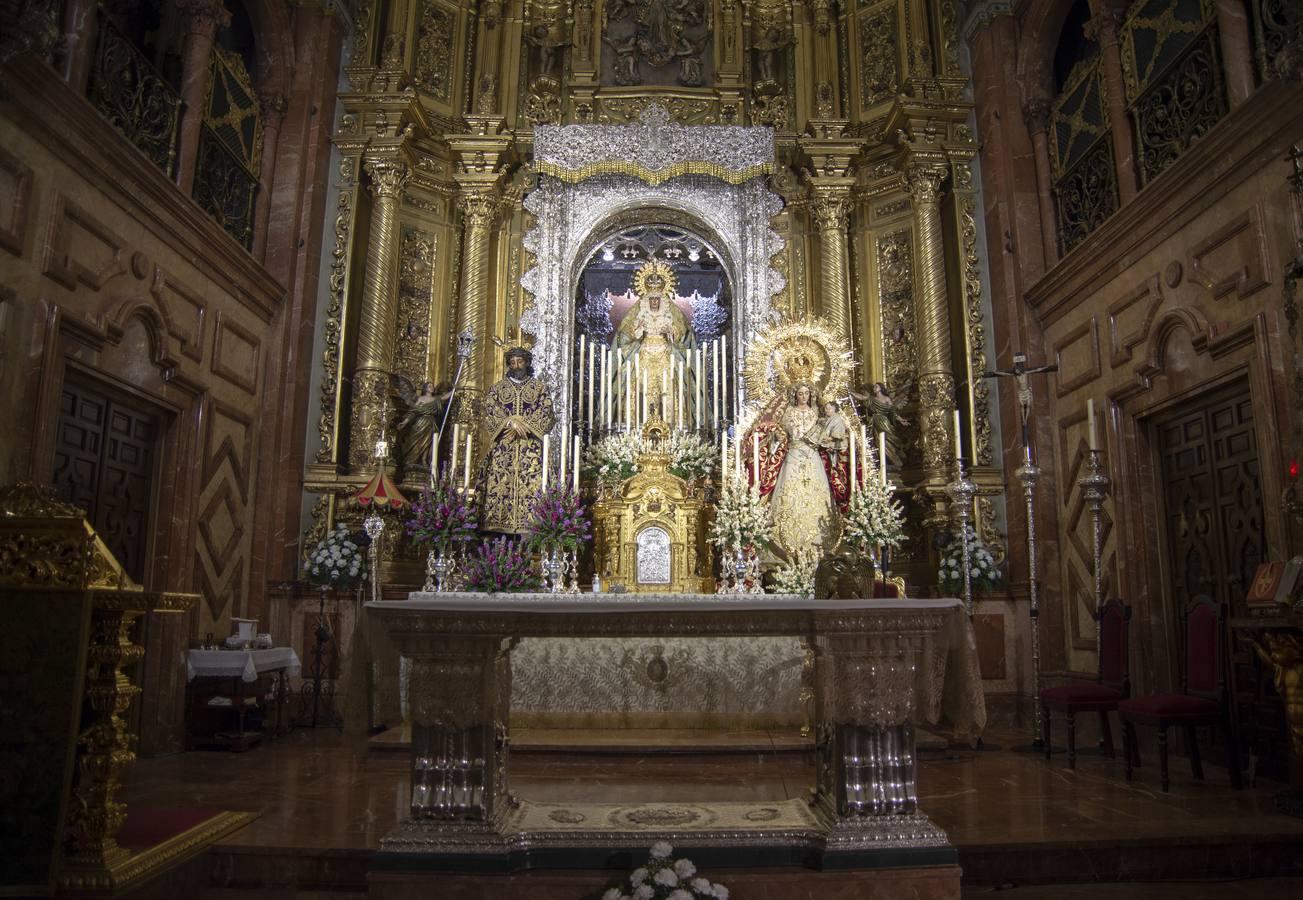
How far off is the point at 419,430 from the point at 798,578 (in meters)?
4.34

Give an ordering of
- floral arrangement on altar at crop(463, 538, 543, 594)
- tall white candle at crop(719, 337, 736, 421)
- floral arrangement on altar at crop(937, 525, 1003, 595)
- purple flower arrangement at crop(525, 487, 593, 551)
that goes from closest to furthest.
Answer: floral arrangement on altar at crop(463, 538, 543, 594), purple flower arrangement at crop(525, 487, 593, 551), floral arrangement on altar at crop(937, 525, 1003, 595), tall white candle at crop(719, 337, 736, 421)

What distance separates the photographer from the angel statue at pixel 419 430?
30.2 feet

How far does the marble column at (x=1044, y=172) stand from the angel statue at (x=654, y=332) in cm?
371

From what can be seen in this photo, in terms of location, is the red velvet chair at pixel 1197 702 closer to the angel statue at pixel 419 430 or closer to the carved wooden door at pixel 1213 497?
the carved wooden door at pixel 1213 497

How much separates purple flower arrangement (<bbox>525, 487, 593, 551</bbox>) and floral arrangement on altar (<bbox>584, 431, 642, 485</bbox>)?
87 centimetres

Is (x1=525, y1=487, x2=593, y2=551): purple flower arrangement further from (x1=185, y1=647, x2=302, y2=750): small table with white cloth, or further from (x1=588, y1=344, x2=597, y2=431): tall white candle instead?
(x1=588, y1=344, x2=597, y2=431): tall white candle

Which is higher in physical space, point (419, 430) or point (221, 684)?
point (419, 430)

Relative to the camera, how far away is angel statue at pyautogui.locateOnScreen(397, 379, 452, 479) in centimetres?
922

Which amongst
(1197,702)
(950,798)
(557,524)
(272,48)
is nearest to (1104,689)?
(1197,702)

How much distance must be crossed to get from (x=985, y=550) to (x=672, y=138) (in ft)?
18.5

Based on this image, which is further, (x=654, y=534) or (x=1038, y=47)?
(x=1038, y=47)

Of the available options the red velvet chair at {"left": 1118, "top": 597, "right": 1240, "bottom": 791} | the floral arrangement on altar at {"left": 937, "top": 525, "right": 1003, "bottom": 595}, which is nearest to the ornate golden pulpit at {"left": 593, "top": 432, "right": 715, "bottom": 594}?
the floral arrangement on altar at {"left": 937, "top": 525, "right": 1003, "bottom": 595}

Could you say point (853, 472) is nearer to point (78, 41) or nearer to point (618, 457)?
point (618, 457)

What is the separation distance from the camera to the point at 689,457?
8.56 metres
